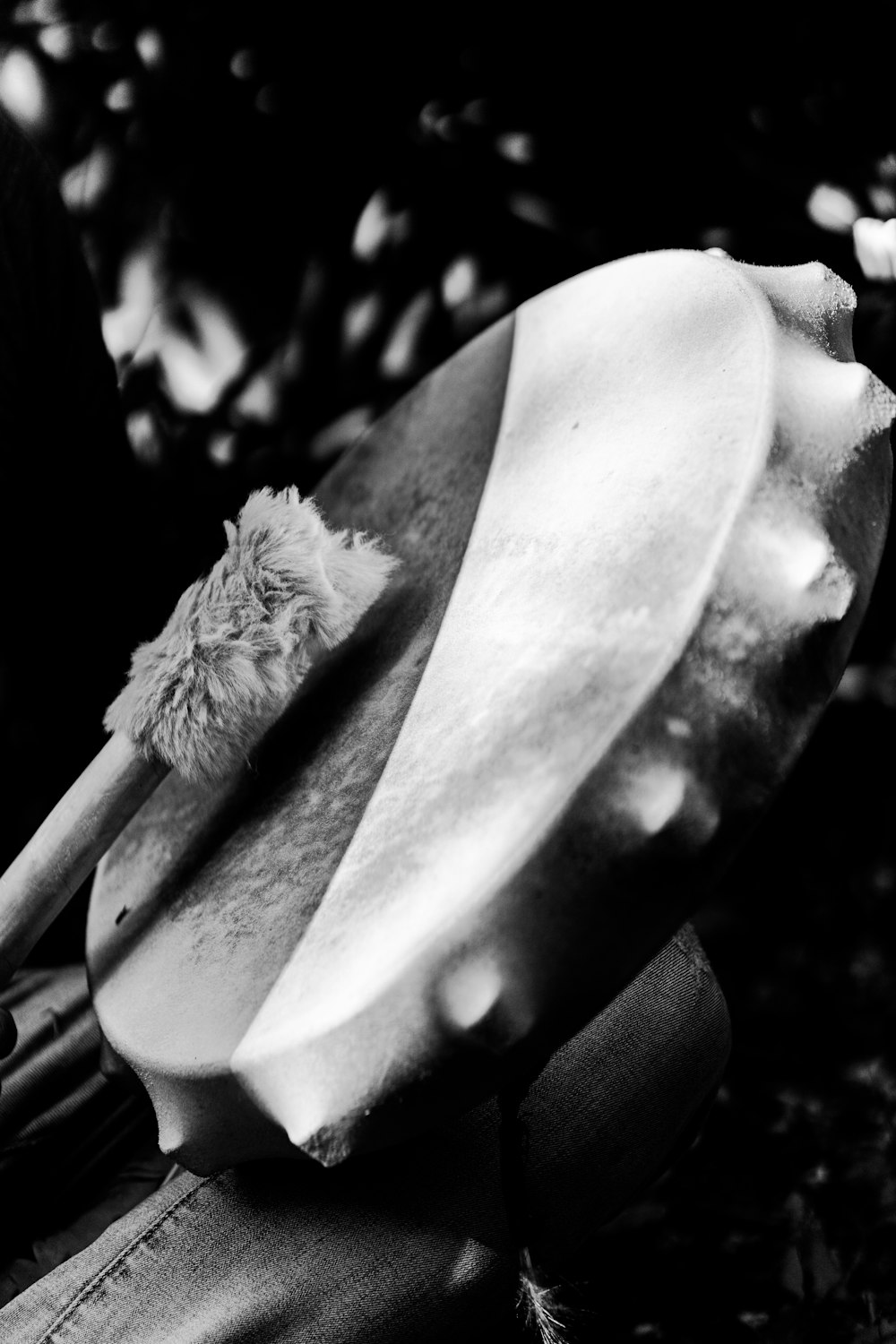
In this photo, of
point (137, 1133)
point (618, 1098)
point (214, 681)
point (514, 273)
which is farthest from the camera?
point (514, 273)

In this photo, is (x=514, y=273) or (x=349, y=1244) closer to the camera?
(x=349, y=1244)

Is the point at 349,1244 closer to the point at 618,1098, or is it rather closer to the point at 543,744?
the point at 618,1098

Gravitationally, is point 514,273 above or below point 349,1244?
above

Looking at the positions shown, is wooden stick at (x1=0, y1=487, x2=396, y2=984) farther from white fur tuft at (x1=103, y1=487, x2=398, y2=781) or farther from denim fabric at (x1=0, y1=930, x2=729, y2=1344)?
denim fabric at (x1=0, y1=930, x2=729, y2=1344)

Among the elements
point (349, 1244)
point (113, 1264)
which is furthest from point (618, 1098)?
point (113, 1264)

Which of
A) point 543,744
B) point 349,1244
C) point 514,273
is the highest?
point 543,744

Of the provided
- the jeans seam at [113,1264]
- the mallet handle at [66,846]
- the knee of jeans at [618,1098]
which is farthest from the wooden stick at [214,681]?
the knee of jeans at [618,1098]

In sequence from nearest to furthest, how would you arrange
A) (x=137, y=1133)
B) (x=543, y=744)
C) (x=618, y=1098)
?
1. (x=543, y=744)
2. (x=618, y=1098)
3. (x=137, y=1133)

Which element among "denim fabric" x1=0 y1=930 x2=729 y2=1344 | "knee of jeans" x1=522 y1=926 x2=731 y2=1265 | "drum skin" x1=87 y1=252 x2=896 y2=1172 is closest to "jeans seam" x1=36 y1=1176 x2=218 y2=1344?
"denim fabric" x1=0 y1=930 x2=729 y2=1344
